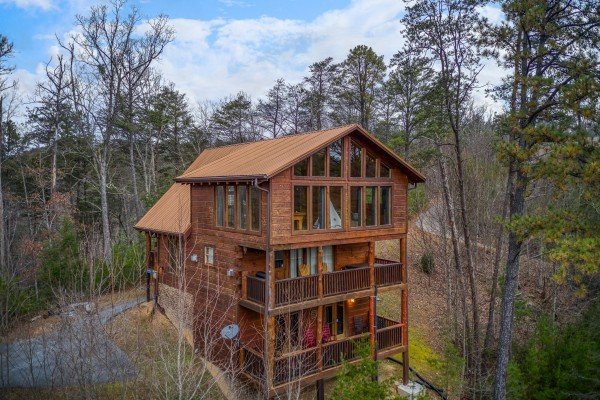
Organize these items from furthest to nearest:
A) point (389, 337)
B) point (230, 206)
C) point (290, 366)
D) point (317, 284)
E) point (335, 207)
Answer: point (389, 337)
point (230, 206)
point (335, 207)
point (317, 284)
point (290, 366)

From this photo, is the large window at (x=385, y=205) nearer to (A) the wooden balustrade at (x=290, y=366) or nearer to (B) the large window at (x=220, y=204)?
(A) the wooden balustrade at (x=290, y=366)

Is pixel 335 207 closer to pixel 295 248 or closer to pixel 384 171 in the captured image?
pixel 295 248

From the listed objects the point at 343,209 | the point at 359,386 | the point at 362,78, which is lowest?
the point at 359,386

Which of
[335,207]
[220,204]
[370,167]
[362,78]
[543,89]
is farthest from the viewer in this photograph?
[362,78]

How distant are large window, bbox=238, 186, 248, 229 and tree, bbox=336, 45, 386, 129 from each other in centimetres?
1660

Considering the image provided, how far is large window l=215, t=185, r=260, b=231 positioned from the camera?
12.6 metres

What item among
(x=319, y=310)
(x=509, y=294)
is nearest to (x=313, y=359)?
(x=319, y=310)

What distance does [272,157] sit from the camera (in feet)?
42.8

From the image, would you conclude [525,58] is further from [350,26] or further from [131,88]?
[131,88]

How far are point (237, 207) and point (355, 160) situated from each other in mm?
4268

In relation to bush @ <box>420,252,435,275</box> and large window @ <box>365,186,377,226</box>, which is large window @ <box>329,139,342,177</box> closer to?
large window @ <box>365,186,377,226</box>

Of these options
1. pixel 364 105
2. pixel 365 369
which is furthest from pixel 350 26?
pixel 365 369

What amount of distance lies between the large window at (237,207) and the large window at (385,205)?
4701 millimetres

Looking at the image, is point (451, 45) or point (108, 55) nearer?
point (451, 45)
